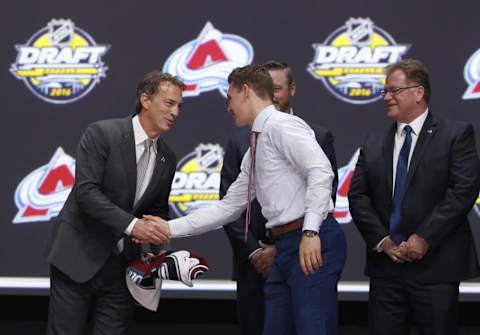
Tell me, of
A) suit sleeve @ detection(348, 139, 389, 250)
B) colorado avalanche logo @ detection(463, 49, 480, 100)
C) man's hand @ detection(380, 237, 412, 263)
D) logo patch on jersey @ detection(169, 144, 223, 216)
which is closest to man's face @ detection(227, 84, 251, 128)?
suit sleeve @ detection(348, 139, 389, 250)

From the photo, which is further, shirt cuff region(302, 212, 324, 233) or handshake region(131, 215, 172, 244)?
handshake region(131, 215, 172, 244)

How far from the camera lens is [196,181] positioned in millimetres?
5188

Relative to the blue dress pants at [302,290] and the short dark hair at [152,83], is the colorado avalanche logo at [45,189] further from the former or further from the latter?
the blue dress pants at [302,290]

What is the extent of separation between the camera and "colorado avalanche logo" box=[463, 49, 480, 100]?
16.8 feet

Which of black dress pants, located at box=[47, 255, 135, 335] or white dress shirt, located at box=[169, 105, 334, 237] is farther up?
white dress shirt, located at box=[169, 105, 334, 237]

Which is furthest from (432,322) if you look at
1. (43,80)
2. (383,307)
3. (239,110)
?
(43,80)

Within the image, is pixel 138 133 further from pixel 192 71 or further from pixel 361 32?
pixel 361 32

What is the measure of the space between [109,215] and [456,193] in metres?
1.40

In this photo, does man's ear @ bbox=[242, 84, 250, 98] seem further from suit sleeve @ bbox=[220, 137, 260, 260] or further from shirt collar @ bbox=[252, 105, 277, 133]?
suit sleeve @ bbox=[220, 137, 260, 260]

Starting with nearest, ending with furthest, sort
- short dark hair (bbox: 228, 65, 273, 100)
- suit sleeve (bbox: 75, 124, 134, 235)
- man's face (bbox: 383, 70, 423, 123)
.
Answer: short dark hair (bbox: 228, 65, 273, 100) → suit sleeve (bbox: 75, 124, 134, 235) → man's face (bbox: 383, 70, 423, 123)

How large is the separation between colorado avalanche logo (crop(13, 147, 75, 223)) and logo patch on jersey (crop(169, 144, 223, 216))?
655mm

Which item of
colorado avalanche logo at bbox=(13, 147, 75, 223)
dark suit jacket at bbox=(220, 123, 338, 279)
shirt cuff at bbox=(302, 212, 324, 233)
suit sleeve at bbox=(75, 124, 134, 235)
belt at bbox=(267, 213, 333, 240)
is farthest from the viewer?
colorado avalanche logo at bbox=(13, 147, 75, 223)

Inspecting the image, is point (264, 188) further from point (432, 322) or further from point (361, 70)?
point (361, 70)

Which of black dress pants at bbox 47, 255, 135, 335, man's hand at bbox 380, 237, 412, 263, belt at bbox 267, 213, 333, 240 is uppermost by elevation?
belt at bbox 267, 213, 333, 240
